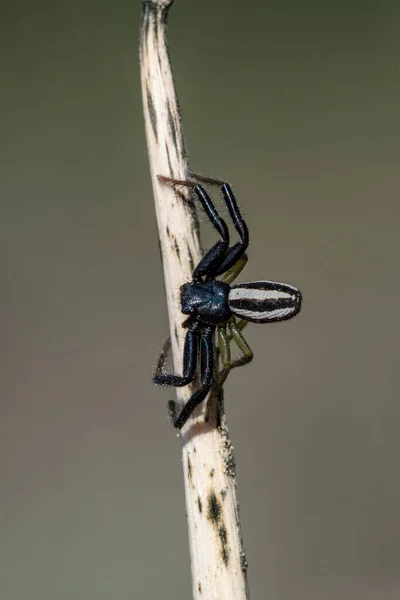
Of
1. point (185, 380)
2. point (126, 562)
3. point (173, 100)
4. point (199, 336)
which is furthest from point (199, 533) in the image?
point (126, 562)

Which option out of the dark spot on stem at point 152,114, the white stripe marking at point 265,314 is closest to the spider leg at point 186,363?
the white stripe marking at point 265,314

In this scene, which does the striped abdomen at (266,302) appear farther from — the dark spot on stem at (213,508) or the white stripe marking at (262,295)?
the dark spot on stem at (213,508)

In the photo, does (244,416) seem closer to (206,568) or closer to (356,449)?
(356,449)

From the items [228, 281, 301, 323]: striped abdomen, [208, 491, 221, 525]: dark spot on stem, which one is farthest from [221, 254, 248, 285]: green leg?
[208, 491, 221, 525]: dark spot on stem

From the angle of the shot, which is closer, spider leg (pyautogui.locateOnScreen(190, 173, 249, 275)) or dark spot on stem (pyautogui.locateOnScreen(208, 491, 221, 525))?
dark spot on stem (pyautogui.locateOnScreen(208, 491, 221, 525))

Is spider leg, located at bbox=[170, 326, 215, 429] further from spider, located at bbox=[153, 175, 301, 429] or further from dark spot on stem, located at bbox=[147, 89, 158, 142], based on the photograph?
dark spot on stem, located at bbox=[147, 89, 158, 142]

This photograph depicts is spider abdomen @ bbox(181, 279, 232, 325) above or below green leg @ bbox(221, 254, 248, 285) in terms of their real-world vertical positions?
below

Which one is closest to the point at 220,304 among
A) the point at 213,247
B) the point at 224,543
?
the point at 213,247
